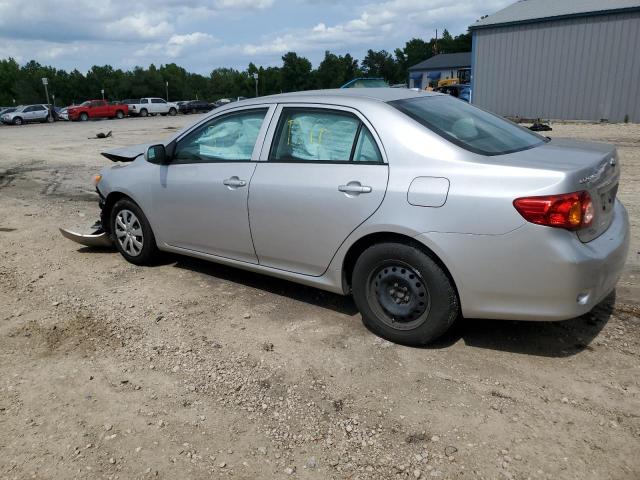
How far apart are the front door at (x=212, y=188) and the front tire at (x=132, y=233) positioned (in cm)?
25

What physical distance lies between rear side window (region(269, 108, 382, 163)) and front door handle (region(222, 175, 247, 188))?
30 cm

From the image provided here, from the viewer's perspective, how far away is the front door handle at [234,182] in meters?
4.39

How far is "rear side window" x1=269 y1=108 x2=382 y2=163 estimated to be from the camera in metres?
3.85

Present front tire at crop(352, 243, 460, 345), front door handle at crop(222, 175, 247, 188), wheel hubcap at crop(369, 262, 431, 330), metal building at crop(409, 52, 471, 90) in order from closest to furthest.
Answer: front tire at crop(352, 243, 460, 345) → wheel hubcap at crop(369, 262, 431, 330) → front door handle at crop(222, 175, 247, 188) → metal building at crop(409, 52, 471, 90)

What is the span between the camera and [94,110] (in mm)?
45219

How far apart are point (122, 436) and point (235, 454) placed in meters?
0.64

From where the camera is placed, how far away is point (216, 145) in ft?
15.6

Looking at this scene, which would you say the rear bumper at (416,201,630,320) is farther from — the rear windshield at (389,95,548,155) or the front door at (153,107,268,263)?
the front door at (153,107,268,263)

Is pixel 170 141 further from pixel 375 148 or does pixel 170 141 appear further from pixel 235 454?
pixel 235 454

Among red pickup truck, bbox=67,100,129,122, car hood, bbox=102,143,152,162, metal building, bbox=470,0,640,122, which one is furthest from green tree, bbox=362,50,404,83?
car hood, bbox=102,143,152,162

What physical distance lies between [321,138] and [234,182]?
0.82 m

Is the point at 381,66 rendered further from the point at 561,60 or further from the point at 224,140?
the point at 224,140

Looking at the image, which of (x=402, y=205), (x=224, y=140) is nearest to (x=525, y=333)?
(x=402, y=205)

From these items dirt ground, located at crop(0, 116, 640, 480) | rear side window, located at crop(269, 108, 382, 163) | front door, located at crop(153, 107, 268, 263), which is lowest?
dirt ground, located at crop(0, 116, 640, 480)
